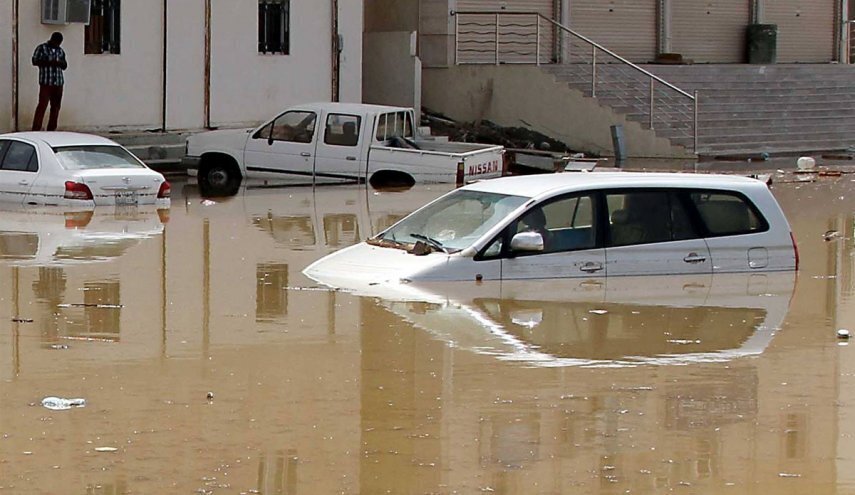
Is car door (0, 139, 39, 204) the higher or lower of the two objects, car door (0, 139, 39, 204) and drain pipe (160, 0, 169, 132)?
the lower

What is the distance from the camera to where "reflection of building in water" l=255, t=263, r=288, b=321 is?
13.5 m

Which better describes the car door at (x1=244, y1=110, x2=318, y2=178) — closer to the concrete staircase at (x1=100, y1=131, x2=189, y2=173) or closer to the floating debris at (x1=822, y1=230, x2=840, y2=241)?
the concrete staircase at (x1=100, y1=131, x2=189, y2=173)

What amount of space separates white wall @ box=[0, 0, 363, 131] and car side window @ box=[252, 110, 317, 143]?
4.88m

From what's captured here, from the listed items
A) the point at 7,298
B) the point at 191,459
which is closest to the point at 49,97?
the point at 7,298

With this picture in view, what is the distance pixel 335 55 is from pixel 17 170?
12.5m

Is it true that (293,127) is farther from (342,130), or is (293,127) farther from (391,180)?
(391,180)

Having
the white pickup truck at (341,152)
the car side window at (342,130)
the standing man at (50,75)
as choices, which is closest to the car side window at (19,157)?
the white pickup truck at (341,152)

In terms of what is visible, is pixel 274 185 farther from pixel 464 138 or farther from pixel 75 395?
pixel 75 395

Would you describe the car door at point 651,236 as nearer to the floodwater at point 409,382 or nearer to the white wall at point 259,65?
the floodwater at point 409,382

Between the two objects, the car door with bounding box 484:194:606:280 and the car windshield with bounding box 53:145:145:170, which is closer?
the car door with bounding box 484:194:606:280

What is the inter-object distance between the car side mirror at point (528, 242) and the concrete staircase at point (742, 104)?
2079cm

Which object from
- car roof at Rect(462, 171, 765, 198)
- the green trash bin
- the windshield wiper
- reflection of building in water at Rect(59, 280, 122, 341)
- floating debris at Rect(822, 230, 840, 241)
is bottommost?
reflection of building in water at Rect(59, 280, 122, 341)

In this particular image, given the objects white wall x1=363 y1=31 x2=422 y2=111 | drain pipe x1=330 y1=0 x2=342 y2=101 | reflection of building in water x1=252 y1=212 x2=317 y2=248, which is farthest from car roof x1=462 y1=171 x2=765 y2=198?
white wall x1=363 y1=31 x2=422 y2=111

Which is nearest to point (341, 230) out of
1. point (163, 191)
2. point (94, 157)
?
point (163, 191)
